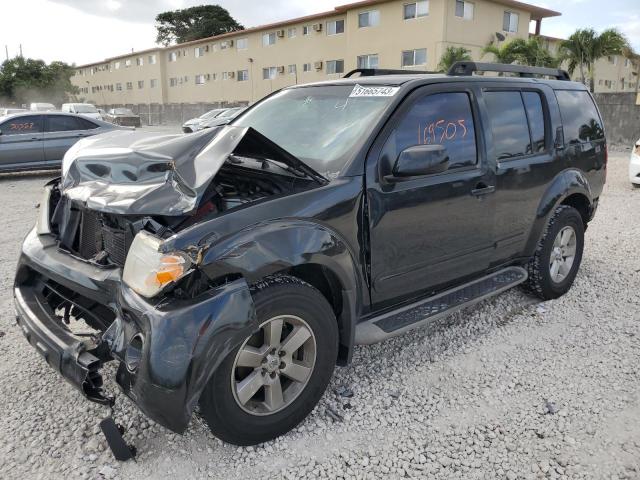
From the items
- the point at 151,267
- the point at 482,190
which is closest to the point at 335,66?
the point at 482,190

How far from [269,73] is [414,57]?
14235mm

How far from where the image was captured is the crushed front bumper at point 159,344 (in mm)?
2146

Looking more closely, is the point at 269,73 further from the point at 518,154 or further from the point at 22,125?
the point at 518,154

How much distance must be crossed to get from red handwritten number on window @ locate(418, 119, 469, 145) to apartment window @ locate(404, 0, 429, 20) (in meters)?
27.8

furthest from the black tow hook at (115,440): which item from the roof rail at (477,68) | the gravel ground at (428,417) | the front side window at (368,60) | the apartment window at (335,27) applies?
the apartment window at (335,27)

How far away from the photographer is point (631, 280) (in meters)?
5.01

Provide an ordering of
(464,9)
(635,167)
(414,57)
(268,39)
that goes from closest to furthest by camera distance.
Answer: (635,167) < (464,9) < (414,57) < (268,39)

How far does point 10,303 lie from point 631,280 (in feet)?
18.8

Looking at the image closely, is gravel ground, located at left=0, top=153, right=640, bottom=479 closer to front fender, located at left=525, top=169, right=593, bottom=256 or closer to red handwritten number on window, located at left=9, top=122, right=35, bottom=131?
front fender, located at left=525, top=169, right=593, bottom=256

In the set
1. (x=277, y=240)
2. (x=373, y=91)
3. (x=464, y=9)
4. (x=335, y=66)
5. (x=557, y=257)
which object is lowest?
(x=557, y=257)

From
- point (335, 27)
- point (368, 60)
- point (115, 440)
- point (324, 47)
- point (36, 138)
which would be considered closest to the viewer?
point (115, 440)

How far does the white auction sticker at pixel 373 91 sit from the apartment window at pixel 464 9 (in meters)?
28.1

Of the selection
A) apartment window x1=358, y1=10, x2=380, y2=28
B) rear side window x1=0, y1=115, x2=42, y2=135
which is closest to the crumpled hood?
rear side window x1=0, y1=115, x2=42, y2=135

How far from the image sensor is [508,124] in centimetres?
383
